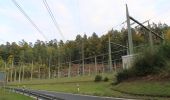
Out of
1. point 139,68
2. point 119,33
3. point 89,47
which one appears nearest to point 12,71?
point 89,47

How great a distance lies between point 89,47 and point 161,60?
116937 millimetres

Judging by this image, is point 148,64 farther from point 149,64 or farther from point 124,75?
point 124,75

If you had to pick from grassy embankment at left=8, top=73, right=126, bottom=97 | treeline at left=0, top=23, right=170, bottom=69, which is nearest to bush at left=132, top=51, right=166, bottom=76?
grassy embankment at left=8, top=73, right=126, bottom=97

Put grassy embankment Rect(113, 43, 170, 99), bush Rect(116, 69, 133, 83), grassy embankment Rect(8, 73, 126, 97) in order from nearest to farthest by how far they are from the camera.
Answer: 1. grassy embankment Rect(113, 43, 170, 99)
2. grassy embankment Rect(8, 73, 126, 97)
3. bush Rect(116, 69, 133, 83)

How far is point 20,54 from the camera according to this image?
176375 mm

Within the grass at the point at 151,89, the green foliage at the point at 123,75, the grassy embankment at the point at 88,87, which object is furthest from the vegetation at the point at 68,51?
the grass at the point at 151,89

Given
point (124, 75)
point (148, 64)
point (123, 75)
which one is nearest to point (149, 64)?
point (148, 64)

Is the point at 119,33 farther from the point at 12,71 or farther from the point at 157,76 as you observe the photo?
the point at 157,76

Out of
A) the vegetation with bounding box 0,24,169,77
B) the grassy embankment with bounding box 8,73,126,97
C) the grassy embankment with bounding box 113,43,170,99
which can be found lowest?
the grassy embankment with bounding box 8,73,126,97

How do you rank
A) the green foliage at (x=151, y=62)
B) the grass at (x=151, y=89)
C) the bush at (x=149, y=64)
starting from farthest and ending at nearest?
1. the bush at (x=149, y=64)
2. the green foliage at (x=151, y=62)
3. the grass at (x=151, y=89)

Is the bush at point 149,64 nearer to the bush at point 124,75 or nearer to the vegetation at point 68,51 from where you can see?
the bush at point 124,75

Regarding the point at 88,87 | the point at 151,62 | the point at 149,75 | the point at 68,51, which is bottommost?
the point at 88,87

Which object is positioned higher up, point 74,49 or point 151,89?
point 74,49

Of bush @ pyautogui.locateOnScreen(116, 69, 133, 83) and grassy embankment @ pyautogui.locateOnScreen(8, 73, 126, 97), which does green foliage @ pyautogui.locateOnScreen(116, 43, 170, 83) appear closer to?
bush @ pyautogui.locateOnScreen(116, 69, 133, 83)
